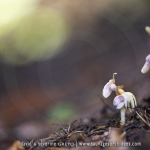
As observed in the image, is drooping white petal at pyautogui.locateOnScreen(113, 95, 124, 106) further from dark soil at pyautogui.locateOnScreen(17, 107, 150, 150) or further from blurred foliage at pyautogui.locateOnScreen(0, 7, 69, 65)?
blurred foliage at pyautogui.locateOnScreen(0, 7, 69, 65)

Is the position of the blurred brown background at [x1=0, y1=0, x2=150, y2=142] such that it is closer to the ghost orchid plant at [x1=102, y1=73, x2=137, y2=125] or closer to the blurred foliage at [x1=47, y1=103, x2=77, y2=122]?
the blurred foliage at [x1=47, y1=103, x2=77, y2=122]

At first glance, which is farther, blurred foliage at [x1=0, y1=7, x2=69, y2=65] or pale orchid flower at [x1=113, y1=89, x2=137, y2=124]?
blurred foliage at [x1=0, y1=7, x2=69, y2=65]

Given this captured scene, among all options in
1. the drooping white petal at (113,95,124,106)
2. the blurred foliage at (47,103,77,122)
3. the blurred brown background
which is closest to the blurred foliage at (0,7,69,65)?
the blurred brown background

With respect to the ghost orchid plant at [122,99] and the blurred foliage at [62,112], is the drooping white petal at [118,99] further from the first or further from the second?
the blurred foliage at [62,112]

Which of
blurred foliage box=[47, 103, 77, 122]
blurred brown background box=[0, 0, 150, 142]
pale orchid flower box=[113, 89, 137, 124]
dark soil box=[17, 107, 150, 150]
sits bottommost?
dark soil box=[17, 107, 150, 150]

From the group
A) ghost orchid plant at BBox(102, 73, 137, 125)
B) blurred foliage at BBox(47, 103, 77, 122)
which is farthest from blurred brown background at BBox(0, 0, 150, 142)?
ghost orchid plant at BBox(102, 73, 137, 125)

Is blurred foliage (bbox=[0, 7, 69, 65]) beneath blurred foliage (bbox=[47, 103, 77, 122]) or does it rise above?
above

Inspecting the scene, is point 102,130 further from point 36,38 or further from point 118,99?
point 36,38

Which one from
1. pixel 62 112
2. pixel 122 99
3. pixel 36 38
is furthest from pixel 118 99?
pixel 36 38
